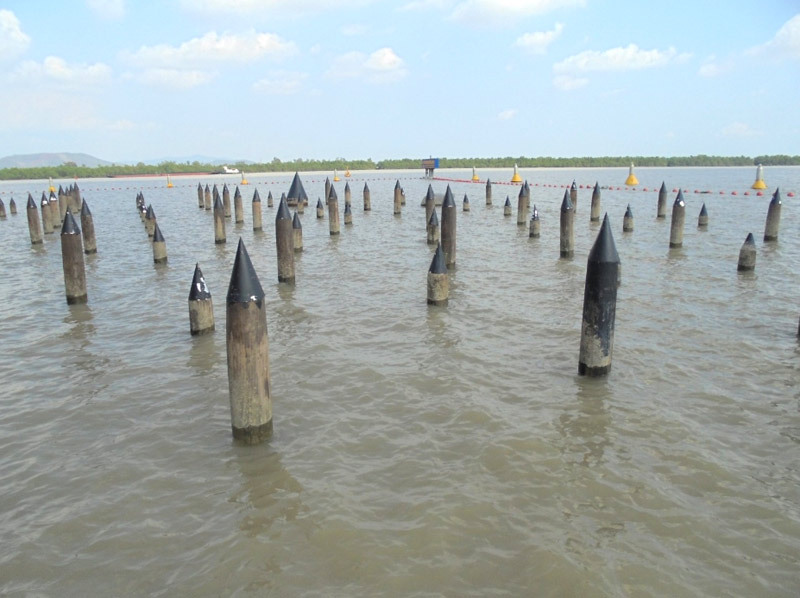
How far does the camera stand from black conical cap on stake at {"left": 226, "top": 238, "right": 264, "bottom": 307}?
691 centimetres

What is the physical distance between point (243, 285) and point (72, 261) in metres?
9.14

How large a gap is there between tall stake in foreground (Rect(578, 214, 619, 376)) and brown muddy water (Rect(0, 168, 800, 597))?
331 millimetres

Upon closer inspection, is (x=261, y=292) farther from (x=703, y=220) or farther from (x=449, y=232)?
(x=703, y=220)

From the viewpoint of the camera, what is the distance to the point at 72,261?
1405cm

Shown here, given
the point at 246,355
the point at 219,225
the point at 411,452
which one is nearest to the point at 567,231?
the point at 219,225

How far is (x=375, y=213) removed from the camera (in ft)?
123

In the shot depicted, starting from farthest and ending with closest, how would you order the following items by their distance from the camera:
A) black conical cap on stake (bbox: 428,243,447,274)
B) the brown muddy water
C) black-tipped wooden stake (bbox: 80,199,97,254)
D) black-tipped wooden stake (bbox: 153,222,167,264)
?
black-tipped wooden stake (bbox: 80,199,97,254)
black-tipped wooden stake (bbox: 153,222,167,264)
black conical cap on stake (bbox: 428,243,447,274)
the brown muddy water

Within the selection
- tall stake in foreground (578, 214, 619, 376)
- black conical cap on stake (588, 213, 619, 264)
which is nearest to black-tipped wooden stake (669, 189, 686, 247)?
tall stake in foreground (578, 214, 619, 376)

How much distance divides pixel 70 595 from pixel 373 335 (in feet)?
23.5

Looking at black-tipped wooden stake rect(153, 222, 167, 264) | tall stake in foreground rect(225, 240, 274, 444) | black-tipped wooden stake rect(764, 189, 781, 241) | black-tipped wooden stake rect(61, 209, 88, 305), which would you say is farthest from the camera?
black-tipped wooden stake rect(764, 189, 781, 241)

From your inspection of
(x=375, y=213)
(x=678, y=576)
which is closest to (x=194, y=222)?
(x=375, y=213)

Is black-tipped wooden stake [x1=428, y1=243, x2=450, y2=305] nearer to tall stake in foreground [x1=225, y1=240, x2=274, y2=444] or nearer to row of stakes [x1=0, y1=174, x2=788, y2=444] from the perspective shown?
row of stakes [x1=0, y1=174, x2=788, y2=444]

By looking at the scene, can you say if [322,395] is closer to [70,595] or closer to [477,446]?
[477,446]

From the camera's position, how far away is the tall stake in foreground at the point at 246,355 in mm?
6891
